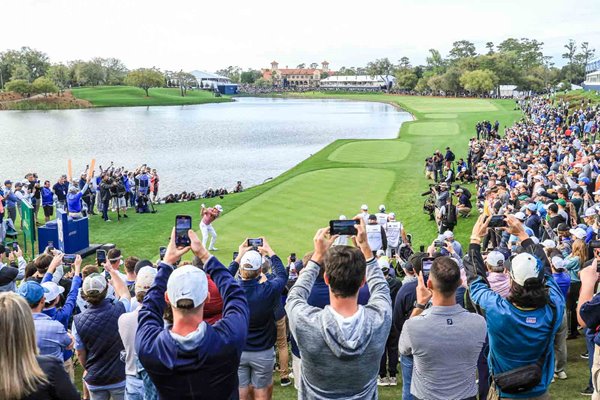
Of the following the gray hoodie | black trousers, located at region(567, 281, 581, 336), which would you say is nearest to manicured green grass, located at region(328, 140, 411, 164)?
black trousers, located at region(567, 281, 581, 336)

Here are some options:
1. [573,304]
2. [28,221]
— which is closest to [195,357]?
[573,304]

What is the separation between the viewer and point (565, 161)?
25.3 metres

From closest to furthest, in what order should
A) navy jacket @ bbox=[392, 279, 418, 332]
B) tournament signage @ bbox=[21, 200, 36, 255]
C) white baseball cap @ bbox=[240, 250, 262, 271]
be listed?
1. white baseball cap @ bbox=[240, 250, 262, 271]
2. navy jacket @ bbox=[392, 279, 418, 332]
3. tournament signage @ bbox=[21, 200, 36, 255]

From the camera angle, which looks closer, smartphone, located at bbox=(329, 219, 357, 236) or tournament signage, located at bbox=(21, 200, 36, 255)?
smartphone, located at bbox=(329, 219, 357, 236)

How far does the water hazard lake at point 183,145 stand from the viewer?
45.5 metres

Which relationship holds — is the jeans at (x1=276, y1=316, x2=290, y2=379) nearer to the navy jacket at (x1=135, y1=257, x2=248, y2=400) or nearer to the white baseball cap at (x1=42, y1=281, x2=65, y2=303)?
the white baseball cap at (x1=42, y1=281, x2=65, y2=303)

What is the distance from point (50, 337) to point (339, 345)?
2.94 m

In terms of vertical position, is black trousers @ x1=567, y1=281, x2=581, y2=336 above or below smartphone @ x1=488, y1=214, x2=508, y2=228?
below

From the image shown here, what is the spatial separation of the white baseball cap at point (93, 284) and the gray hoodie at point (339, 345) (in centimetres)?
254

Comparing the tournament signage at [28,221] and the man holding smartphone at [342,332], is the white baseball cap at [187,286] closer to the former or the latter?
the man holding smartphone at [342,332]

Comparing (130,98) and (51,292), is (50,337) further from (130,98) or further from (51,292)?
(130,98)

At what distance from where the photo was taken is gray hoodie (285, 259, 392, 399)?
12.9ft

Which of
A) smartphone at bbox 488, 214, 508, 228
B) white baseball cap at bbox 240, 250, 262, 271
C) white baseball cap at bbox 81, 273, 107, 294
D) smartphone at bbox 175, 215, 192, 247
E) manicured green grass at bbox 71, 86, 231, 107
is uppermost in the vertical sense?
manicured green grass at bbox 71, 86, 231, 107

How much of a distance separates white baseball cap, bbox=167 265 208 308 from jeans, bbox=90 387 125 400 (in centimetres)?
313
